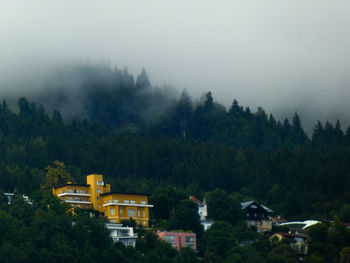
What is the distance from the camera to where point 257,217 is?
404 feet

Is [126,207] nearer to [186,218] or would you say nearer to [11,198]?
[186,218]

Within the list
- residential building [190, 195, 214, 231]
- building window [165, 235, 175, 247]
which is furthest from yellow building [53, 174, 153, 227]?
residential building [190, 195, 214, 231]

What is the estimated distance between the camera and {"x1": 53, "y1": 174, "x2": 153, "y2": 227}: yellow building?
115m

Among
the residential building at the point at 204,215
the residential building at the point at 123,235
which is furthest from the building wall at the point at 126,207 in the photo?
the residential building at the point at 123,235

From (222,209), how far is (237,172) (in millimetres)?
33679

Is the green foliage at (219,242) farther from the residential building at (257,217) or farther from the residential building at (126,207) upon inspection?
the residential building at (257,217)

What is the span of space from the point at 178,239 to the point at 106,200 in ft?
44.5

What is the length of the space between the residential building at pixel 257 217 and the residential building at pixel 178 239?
15470mm

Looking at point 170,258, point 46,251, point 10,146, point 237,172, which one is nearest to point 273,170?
point 237,172

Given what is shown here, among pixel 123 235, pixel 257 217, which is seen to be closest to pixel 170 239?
pixel 123 235

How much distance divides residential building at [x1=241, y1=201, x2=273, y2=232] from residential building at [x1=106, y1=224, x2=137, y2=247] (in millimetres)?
22039

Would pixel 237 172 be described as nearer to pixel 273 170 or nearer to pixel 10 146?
pixel 273 170

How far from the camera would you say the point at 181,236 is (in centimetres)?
10738

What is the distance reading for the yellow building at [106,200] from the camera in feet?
376
